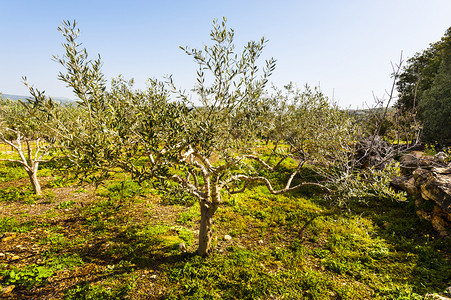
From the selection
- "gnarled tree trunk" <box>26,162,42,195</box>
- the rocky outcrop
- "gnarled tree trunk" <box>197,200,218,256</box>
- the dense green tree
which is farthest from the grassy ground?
the dense green tree

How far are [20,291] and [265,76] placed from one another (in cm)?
1101

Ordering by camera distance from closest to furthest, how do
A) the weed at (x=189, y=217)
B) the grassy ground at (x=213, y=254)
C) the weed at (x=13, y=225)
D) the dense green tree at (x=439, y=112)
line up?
the grassy ground at (x=213, y=254) < the weed at (x=13, y=225) < the weed at (x=189, y=217) < the dense green tree at (x=439, y=112)

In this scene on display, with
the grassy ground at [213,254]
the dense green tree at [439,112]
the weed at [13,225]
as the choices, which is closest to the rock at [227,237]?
the grassy ground at [213,254]

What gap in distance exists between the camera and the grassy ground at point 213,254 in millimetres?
7344

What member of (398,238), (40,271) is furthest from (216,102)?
(398,238)

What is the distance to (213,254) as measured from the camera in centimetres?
919

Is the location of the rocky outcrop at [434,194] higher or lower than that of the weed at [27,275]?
higher

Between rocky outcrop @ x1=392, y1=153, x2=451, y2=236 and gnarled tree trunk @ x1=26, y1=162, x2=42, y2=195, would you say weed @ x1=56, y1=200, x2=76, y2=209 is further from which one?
rocky outcrop @ x1=392, y1=153, x2=451, y2=236

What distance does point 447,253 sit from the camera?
10289 mm

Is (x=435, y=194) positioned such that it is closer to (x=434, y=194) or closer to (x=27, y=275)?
(x=434, y=194)

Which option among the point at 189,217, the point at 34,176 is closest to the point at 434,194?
the point at 189,217

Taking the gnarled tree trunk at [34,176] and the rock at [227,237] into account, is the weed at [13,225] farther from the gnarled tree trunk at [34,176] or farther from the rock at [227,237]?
the rock at [227,237]

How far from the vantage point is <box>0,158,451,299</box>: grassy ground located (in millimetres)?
7344

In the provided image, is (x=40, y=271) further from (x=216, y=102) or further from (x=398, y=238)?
(x=398, y=238)
